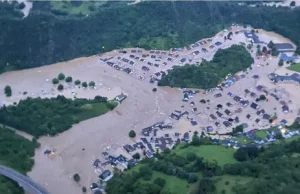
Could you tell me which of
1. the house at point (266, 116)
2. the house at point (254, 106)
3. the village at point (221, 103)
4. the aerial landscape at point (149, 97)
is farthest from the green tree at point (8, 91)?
the house at point (266, 116)

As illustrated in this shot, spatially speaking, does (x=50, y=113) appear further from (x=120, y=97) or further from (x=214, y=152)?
(x=214, y=152)

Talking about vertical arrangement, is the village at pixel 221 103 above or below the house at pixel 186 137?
above

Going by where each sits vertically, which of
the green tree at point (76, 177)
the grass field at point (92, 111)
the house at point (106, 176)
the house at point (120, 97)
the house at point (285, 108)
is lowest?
the green tree at point (76, 177)

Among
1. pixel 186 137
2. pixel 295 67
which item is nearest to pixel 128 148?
pixel 186 137

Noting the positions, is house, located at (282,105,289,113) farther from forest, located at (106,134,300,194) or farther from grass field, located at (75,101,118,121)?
grass field, located at (75,101,118,121)

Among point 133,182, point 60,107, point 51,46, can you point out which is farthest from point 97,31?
point 133,182

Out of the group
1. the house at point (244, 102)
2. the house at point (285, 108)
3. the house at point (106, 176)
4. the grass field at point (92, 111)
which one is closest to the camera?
the house at point (106, 176)

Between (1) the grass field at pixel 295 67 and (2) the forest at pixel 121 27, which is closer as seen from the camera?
(1) the grass field at pixel 295 67

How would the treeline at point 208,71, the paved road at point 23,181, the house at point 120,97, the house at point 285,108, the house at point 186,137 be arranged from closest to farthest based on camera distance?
the paved road at point 23,181 < the house at point 186,137 < the house at point 285,108 < the house at point 120,97 < the treeline at point 208,71

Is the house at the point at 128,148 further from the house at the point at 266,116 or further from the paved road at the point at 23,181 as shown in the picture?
the house at the point at 266,116
